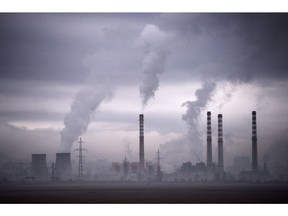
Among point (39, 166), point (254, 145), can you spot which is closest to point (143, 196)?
point (254, 145)

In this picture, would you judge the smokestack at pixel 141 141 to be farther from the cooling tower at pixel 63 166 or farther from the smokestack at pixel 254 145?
the smokestack at pixel 254 145

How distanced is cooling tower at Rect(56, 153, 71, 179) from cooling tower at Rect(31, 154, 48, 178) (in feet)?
4.54

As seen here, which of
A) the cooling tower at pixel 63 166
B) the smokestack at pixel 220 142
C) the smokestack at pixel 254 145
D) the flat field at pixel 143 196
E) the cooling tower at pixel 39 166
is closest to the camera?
the flat field at pixel 143 196

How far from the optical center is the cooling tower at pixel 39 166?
51.2 meters

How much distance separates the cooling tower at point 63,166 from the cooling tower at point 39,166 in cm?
138

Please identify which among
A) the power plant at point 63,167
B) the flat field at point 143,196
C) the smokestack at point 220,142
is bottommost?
the flat field at point 143,196

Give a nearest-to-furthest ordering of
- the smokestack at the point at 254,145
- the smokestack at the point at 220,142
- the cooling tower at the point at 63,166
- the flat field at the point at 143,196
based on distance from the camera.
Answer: the flat field at the point at 143,196 → the smokestack at the point at 254,145 → the smokestack at the point at 220,142 → the cooling tower at the point at 63,166

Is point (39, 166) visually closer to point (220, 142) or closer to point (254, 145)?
point (220, 142)

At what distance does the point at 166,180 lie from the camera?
61.9 metres

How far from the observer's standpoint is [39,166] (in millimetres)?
52844

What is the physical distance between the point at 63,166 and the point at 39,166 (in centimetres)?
262

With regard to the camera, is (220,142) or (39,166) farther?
(39,166)

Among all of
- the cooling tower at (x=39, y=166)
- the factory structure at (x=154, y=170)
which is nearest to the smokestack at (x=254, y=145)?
the factory structure at (x=154, y=170)
